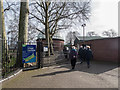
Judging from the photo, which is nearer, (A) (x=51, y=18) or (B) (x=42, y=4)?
(B) (x=42, y=4)

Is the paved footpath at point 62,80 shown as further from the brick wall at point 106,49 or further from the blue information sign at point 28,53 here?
the brick wall at point 106,49

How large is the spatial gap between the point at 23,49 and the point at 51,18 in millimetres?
12783

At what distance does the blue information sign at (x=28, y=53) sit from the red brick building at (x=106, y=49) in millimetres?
8481

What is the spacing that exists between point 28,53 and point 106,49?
29.3 ft

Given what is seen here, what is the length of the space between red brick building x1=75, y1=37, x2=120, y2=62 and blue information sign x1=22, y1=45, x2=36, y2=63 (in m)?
8.48

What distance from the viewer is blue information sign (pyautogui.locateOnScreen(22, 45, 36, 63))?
242 inches

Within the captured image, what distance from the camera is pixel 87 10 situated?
46.3 feet

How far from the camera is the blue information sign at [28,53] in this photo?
242 inches

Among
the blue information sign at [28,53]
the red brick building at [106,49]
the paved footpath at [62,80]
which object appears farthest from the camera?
the red brick building at [106,49]

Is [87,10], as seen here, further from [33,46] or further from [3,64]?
[3,64]

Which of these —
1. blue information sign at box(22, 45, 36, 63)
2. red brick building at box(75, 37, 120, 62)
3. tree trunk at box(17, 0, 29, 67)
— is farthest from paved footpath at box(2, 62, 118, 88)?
red brick building at box(75, 37, 120, 62)

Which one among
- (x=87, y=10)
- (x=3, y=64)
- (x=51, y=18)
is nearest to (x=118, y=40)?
(x=87, y=10)

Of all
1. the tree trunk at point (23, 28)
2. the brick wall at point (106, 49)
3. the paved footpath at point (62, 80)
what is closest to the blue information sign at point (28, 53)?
the tree trunk at point (23, 28)

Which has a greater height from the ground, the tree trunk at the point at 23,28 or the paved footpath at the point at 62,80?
the tree trunk at the point at 23,28
